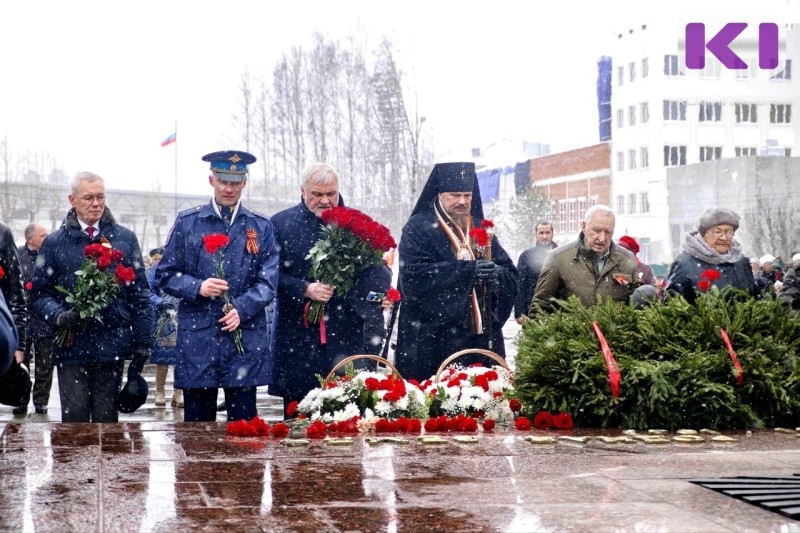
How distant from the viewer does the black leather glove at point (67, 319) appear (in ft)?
26.2

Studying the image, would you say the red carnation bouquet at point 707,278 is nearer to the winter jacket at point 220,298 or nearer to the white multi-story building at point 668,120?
the winter jacket at point 220,298

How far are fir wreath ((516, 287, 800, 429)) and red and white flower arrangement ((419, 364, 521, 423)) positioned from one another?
0.89 feet

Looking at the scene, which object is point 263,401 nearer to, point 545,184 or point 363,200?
point 363,200

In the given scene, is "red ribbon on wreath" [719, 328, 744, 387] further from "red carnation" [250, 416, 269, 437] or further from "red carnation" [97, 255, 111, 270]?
"red carnation" [97, 255, 111, 270]

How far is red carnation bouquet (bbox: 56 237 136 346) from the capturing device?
26.3 ft

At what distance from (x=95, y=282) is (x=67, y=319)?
0.28 m

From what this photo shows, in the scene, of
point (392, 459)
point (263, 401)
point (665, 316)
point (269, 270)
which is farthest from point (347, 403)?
point (263, 401)

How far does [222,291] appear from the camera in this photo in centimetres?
777

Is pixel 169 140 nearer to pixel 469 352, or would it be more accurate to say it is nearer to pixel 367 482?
pixel 469 352

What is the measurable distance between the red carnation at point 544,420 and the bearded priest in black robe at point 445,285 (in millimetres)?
1957

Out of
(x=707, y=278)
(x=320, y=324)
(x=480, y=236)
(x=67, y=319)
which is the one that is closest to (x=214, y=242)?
(x=67, y=319)

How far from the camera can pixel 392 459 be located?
6238 mm

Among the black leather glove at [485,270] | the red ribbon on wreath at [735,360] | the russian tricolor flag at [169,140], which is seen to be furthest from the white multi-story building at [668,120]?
the red ribbon on wreath at [735,360]

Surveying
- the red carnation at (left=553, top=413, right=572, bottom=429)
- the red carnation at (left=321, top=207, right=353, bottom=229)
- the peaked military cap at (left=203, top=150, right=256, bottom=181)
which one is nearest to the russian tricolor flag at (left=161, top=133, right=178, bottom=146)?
the red carnation at (left=321, top=207, right=353, bottom=229)
